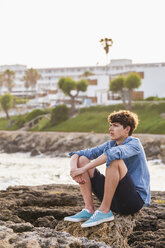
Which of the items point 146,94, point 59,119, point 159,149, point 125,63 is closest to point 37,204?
point 159,149

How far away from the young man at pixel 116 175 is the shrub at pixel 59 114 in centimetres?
3778

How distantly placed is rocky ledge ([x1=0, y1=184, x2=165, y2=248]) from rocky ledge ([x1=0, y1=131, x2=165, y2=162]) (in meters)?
22.4

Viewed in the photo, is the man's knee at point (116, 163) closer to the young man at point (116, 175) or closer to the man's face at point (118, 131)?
the young man at point (116, 175)

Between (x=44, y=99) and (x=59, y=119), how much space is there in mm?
18302

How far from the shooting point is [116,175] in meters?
4.51

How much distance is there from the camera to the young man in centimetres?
455

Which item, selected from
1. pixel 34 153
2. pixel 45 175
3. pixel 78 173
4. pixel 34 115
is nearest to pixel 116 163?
pixel 78 173

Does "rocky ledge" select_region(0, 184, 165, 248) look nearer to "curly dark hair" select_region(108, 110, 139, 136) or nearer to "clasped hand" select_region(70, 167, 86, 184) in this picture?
"clasped hand" select_region(70, 167, 86, 184)

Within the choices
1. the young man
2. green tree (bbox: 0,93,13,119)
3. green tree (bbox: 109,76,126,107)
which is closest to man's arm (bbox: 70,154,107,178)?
the young man

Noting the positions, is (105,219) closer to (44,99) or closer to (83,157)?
(83,157)

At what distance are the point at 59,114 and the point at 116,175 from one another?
38.8 meters

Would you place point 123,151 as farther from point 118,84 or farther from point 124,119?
point 118,84

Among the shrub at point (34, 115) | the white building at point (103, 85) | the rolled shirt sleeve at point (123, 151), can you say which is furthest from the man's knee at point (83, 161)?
the white building at point (103, 85)

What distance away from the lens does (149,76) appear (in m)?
→ 47.2
